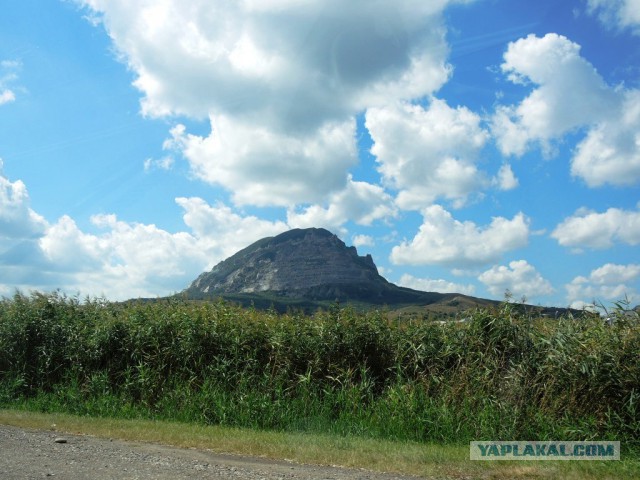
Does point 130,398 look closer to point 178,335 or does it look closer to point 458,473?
point 178,335

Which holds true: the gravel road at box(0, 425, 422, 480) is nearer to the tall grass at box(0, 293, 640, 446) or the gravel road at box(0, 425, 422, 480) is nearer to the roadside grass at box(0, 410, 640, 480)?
the roadside grass at box(0, 410, 640, 480)

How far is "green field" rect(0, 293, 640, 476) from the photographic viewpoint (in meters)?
12.2

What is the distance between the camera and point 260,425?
13406 mm

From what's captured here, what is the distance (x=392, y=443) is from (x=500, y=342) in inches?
183

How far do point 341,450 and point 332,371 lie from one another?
5045 millimetres

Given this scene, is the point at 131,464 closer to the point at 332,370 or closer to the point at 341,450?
the point at 341,450

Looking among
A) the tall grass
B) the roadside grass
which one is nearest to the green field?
the tall grass

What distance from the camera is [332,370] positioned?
15.2m

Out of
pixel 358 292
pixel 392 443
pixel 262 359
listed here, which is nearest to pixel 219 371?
pixel 262 359

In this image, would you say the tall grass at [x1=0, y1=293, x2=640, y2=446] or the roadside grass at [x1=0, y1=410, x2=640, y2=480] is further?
the tall grass at [x1=0, y1=293, x2=640, y2=446]

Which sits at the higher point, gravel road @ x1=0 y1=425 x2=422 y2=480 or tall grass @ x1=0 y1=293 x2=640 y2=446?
tall grass @ x1=0 y1=293 x2=640 y2=446

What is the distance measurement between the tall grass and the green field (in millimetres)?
33

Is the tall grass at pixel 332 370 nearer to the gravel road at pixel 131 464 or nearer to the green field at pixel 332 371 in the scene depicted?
the green field at pixel 332 371

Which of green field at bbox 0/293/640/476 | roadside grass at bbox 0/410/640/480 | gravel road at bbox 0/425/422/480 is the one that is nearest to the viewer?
gravel road at bbox 0/425/422/480
